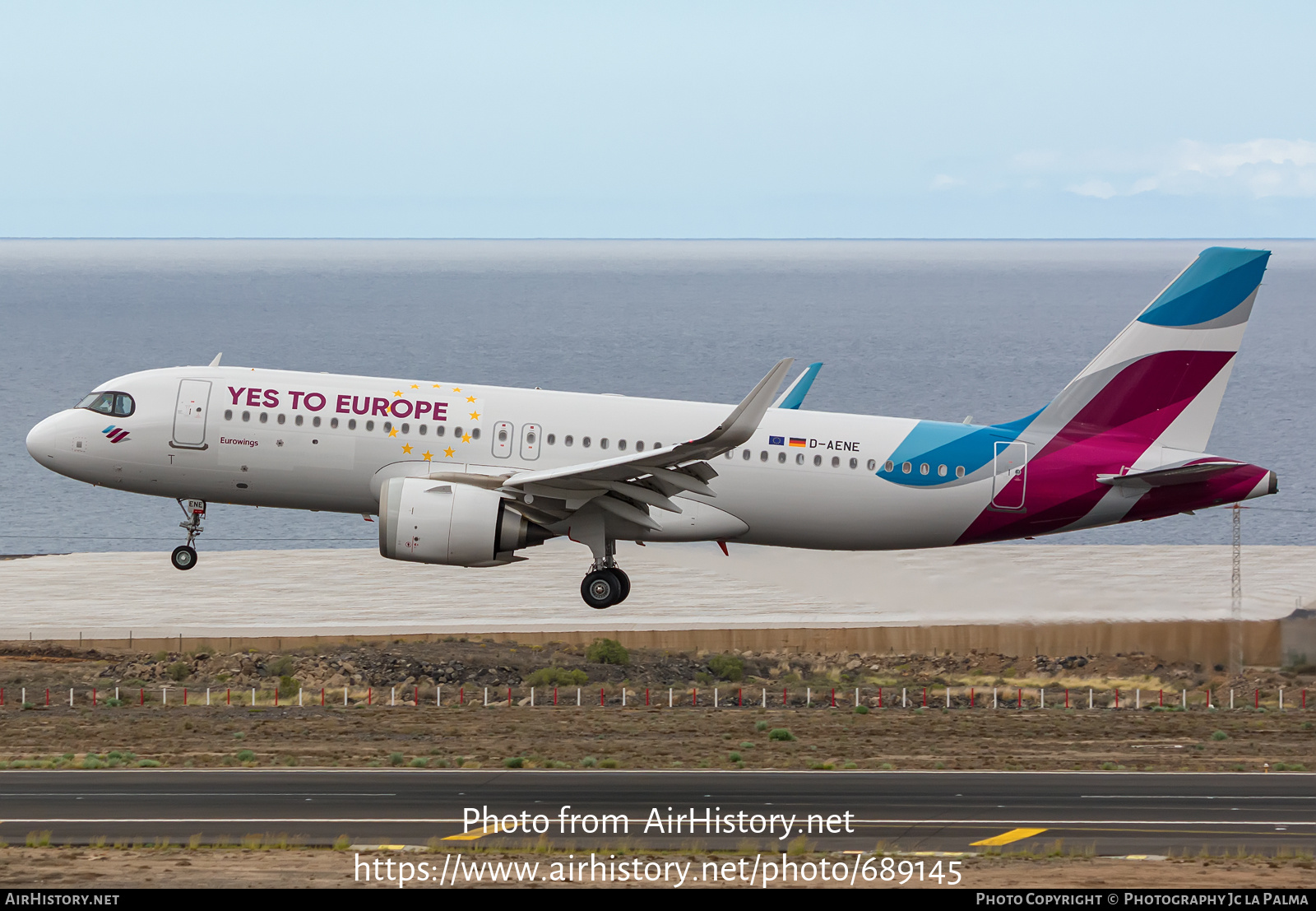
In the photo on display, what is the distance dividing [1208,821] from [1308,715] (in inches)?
717

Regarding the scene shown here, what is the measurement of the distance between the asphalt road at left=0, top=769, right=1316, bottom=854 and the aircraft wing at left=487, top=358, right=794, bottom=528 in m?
6.03

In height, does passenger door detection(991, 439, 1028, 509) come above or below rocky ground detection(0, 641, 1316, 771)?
above

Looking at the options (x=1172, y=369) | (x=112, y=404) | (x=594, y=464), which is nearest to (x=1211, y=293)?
(x=1172, y=369)

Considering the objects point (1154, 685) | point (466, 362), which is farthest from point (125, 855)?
point (466, 362)

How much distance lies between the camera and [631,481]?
112 ft

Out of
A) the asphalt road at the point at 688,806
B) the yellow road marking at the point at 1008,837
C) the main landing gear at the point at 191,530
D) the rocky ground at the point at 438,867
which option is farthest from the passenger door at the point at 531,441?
the yellow road marking at the point at 1008,837

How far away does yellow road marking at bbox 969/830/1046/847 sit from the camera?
25062 mm

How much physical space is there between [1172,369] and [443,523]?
1782cm

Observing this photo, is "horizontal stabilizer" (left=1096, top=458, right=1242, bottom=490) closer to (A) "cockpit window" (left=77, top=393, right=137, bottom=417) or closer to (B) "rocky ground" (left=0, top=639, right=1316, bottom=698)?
(B) "rocky ground" (left=0, top=639, right=1316, bottom=698)

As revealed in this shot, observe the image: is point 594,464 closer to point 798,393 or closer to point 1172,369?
point 798,393

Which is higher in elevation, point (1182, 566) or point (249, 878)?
point (1182, 566)

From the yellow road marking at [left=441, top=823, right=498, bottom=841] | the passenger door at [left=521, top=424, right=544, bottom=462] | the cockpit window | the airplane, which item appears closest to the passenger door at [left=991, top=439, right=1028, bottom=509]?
the airplane

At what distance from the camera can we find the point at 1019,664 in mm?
55375

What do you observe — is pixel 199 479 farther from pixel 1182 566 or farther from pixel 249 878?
pixel 1182 566
